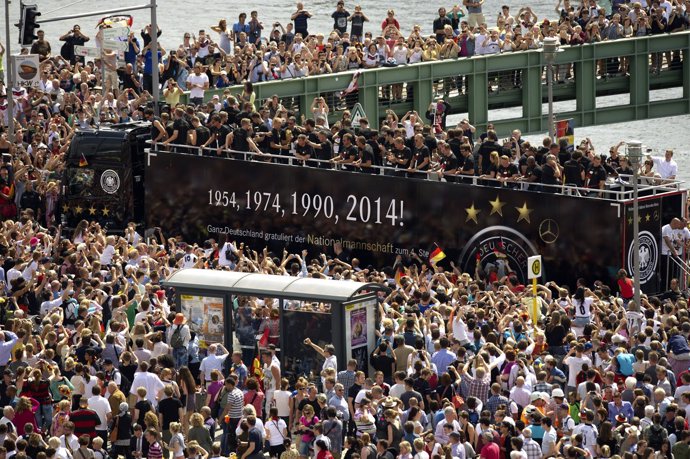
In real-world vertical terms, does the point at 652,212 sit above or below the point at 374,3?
below

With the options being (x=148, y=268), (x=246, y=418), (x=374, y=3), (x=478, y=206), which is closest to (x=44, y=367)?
(x=246, y=418)

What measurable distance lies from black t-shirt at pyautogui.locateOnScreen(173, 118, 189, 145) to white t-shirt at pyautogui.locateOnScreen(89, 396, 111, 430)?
13.0m

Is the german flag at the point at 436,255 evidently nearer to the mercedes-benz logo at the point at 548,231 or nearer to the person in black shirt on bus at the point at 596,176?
the mercedes-benz logo at the point at 548,231

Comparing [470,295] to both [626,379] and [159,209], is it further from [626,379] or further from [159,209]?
[159,209]

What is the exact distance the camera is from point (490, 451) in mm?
22297

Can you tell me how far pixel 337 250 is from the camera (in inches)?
1398

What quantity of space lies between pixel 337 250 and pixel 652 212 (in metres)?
6.25

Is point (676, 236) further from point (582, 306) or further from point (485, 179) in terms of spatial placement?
point (582, 306)

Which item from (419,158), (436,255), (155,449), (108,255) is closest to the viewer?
(155,449)

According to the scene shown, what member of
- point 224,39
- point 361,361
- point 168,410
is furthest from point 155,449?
point 224,39

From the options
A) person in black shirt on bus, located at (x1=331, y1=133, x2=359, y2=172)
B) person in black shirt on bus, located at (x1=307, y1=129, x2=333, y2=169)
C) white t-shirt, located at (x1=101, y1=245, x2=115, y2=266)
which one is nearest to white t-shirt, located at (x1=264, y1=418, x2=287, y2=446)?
white t-shirt, located at (x1=101, y1=245, x2=115, y2=266)

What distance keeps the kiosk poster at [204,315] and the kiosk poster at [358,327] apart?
210 cm

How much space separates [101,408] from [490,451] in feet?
17.2

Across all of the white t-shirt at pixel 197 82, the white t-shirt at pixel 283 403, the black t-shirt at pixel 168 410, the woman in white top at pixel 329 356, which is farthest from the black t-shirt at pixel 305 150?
the black t-shirt at pixel 168 410
